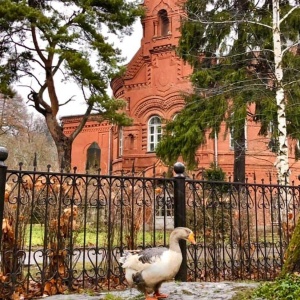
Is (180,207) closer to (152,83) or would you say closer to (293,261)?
(293,261)

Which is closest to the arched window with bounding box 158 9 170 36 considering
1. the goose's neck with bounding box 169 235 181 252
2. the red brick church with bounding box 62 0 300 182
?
the red brick church with bounding box 62 0 300 182

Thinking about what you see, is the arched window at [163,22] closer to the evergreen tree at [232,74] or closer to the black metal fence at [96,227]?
the evergreen tree at [232,74]

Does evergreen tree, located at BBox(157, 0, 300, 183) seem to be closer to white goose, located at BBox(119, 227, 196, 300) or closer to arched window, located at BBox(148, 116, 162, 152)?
arched window, located at BBox(148, 116, 162, 152)

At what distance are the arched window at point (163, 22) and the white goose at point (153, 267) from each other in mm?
20269

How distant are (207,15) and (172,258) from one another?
37.6 feet

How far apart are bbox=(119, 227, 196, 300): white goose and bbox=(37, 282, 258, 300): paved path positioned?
41cm

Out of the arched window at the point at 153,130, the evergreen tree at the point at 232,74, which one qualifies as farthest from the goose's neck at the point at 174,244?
the arched window at the point at 153,130

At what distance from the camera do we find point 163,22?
2292 cm

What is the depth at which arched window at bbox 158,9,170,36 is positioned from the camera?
22.7 m

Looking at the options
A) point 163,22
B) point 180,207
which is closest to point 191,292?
point 180,207

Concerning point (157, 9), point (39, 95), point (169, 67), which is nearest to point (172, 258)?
point (39, 95)

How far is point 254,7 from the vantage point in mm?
12156

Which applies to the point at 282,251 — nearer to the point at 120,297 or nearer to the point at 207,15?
the point at 120,297

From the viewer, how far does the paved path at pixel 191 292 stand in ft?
13.6
